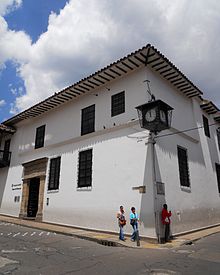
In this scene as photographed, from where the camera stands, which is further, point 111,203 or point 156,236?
point 111,203

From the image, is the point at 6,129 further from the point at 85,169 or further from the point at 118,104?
the point at 118,104

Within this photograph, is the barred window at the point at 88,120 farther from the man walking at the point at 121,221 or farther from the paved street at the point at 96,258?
the paved street at the point at 96,258

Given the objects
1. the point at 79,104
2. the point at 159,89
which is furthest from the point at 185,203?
the point at 79,104

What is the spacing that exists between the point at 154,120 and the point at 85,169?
4678 millimetres

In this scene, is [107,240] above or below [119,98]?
below

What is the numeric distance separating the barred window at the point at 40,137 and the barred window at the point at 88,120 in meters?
3.77

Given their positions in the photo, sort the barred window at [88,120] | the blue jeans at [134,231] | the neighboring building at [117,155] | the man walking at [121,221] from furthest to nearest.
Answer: the barred window at [88,120] < the neighboring building at [117,155] < the man walking at [121,221] < the blue jeans at [134,231]

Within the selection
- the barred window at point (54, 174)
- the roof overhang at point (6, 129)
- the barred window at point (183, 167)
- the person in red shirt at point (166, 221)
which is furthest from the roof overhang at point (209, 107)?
the roof overhang at point (6, 129)

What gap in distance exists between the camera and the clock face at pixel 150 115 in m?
9.65

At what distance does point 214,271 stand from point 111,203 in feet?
19.0

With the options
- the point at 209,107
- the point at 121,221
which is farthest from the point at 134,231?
the point at 209,107

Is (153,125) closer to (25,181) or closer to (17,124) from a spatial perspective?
(25,181)

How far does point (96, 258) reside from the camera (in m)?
6.44

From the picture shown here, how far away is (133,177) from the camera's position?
10164mm
